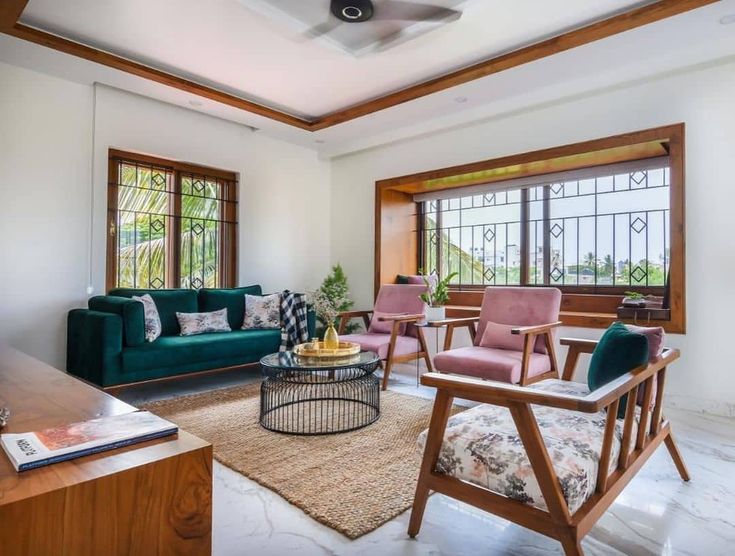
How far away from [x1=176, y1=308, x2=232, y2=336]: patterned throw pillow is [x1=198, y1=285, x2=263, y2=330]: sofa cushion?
0.20 meters

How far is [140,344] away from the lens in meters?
3.23

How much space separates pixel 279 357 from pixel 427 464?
5.03ft

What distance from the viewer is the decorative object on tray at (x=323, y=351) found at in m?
2.77

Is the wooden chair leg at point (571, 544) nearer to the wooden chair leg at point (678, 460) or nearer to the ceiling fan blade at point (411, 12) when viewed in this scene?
the wooden chair leg at point (678, 460)

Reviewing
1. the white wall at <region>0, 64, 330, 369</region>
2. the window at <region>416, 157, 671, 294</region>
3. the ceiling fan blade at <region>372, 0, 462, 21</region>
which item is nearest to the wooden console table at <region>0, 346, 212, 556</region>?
the ceiling fan blade at <region>372, 0, 462, 21</region>

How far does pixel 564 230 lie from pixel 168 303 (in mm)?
3729

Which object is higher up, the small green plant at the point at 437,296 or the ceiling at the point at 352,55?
the ceiling at the point at 352,55

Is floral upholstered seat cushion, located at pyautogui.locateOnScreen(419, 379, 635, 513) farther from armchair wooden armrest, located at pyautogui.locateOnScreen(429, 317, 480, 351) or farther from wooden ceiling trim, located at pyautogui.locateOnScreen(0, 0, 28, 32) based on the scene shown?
wooden ceiling trim, located at pyautogui.locateOnScreen(0, 0, 28, 32)

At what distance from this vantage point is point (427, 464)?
5.05 ft

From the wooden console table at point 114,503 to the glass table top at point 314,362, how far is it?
4.62ft

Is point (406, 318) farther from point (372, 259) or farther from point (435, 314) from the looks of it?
point (372, 259)

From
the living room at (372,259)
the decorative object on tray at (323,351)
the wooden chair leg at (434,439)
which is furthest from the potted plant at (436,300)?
the wooden chair leg at (434,439)

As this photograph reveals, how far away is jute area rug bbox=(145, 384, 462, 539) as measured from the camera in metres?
1.79

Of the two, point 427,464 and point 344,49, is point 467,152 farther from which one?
point 427,464
